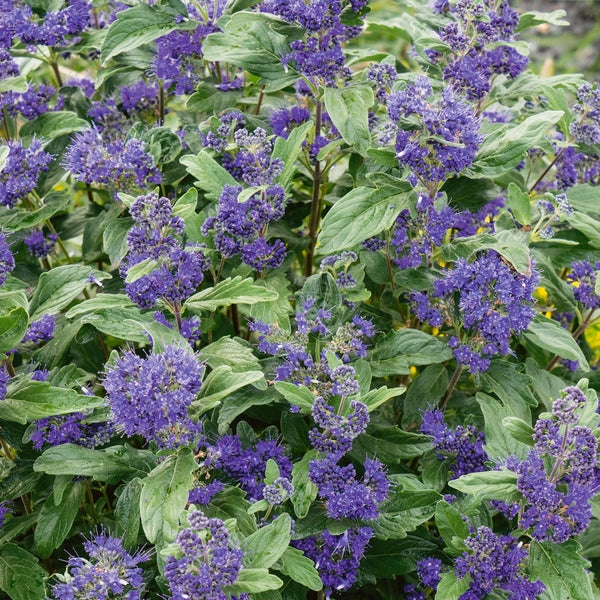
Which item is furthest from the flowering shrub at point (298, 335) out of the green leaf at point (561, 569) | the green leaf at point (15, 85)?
the green leaf at point (15, 85)

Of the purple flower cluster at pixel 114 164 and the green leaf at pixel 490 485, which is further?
the purple flower cluster at pixel 114 164

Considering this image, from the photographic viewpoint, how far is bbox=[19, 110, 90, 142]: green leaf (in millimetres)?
2559

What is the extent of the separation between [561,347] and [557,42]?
7068mm

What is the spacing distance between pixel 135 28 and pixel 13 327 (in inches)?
45.9

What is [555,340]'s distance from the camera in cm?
209

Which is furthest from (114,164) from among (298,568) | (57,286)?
(298,568)

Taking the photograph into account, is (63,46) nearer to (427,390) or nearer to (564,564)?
(427,390)

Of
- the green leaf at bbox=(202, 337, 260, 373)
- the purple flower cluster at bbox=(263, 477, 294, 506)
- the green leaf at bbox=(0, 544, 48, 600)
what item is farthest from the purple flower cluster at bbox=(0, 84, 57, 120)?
the purple flower cluster at bbox=(263, 477, 294, 506)

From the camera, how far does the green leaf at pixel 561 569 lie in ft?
5.47

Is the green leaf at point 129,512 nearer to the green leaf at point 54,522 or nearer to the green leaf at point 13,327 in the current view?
the green leaf at point 54,522

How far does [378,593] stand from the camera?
93.7 inches

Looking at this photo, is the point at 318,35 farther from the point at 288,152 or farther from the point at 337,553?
the point at 337,553

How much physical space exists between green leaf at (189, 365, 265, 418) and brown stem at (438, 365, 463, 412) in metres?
0.78

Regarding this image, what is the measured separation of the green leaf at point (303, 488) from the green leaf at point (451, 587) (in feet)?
1.29
